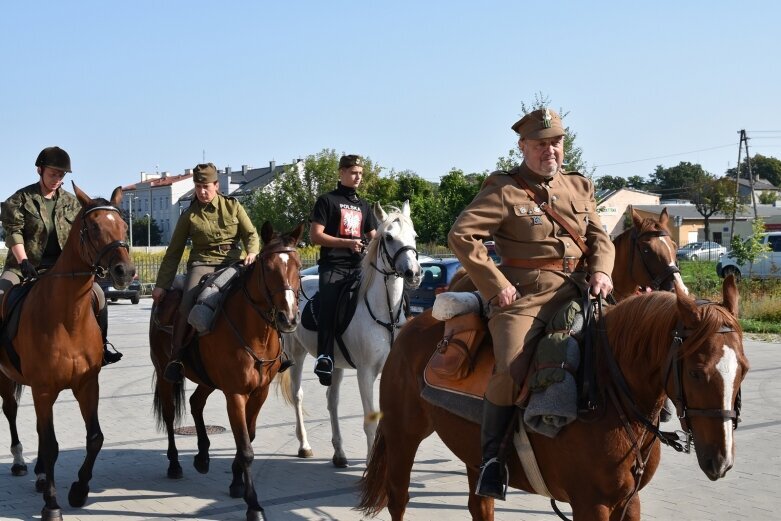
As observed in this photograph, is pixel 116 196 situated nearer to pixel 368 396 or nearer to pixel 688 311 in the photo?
pixel 368 396

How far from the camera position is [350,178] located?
8.68 m

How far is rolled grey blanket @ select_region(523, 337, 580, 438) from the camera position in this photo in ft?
13.7

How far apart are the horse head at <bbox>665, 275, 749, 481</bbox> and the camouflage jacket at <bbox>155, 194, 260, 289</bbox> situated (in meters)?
5.14

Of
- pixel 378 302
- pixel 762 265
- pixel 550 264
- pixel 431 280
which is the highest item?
pixel 550 264

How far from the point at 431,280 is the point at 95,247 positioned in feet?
39.2

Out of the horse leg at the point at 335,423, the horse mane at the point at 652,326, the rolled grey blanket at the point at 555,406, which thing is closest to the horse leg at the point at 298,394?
the horse leg at the point at 335,423

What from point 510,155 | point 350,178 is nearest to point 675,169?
point 510,155

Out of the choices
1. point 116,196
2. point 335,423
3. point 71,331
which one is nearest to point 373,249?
point 335,423

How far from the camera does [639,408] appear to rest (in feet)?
13.5

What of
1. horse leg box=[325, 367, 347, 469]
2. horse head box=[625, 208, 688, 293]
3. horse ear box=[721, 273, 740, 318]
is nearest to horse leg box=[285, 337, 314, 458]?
horse leg box=[325, 367, 347, 469]

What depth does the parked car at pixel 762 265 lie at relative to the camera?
24.5 metres

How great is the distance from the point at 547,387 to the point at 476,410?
69 centimetres

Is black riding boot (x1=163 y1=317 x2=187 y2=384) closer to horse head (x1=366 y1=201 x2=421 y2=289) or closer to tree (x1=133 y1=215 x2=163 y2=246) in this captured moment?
horse head (x1=366 y1=201 x2=421 y2=289)

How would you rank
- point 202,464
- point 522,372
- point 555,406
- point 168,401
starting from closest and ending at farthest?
point 555,406 < point 522,372 < point 202,464 < point 168,401
